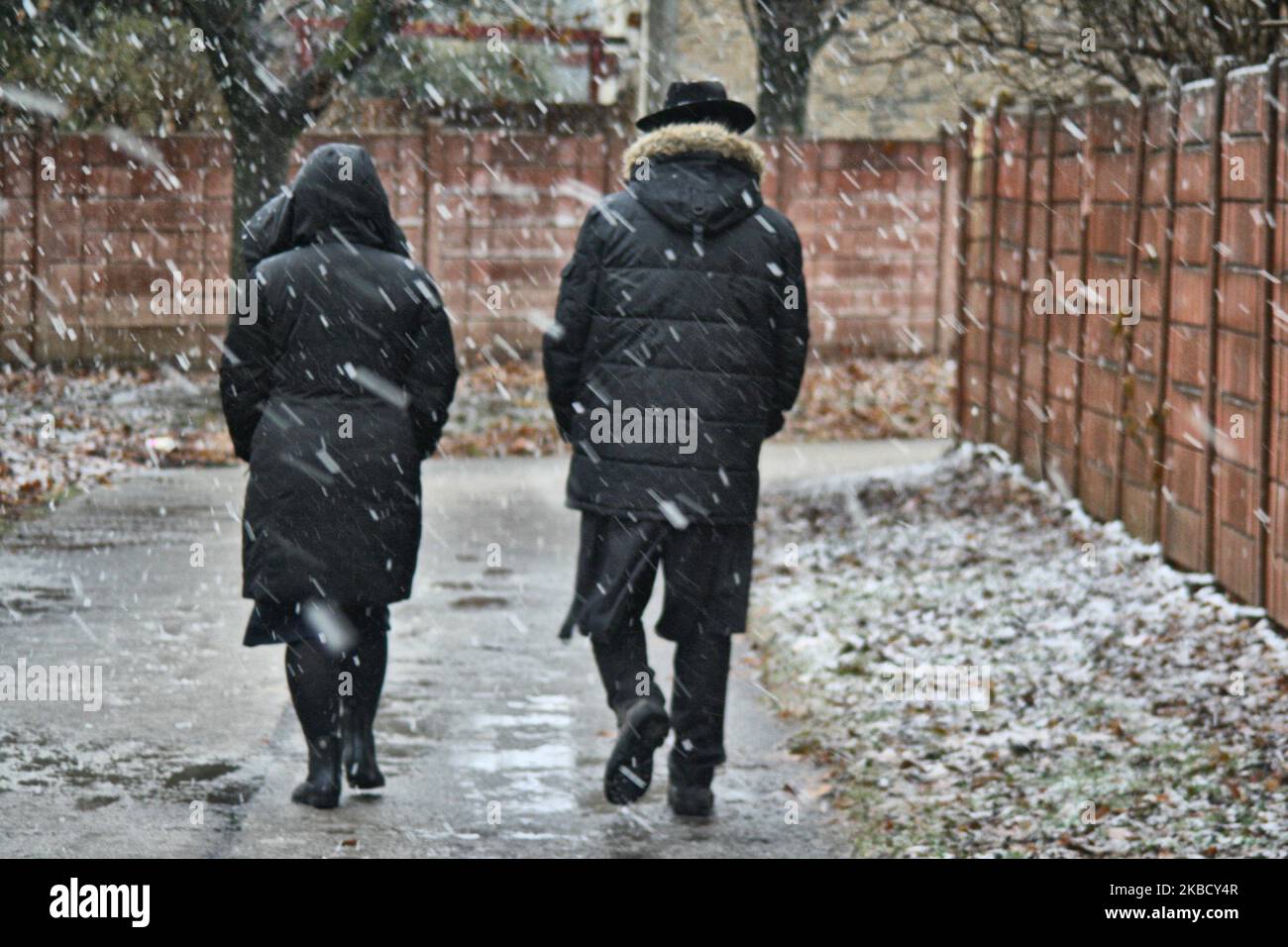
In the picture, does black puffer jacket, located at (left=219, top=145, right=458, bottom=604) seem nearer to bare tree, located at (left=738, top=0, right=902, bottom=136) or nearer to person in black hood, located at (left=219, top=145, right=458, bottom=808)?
person in black hood, located at (left=219, top=145, right=458, bottom=808)

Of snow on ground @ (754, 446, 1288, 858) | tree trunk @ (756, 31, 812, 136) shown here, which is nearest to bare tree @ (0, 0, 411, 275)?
snow on ground @ (754, 446, 1288, 858)

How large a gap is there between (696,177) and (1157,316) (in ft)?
14.5

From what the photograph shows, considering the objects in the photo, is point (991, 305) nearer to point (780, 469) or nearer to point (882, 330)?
point (780, 469)

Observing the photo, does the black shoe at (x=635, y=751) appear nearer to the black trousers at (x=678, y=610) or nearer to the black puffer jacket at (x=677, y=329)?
the black trousers at (x=678, y=610)

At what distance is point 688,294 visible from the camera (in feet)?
18.9

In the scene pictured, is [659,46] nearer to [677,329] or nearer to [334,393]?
[677,329]

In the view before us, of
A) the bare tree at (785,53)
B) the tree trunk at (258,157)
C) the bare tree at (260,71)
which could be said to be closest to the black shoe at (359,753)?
the bare tree at (260,71)

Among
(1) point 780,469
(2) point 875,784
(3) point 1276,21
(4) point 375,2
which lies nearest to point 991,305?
(1) point 780,469

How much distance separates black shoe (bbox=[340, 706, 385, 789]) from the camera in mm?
5977

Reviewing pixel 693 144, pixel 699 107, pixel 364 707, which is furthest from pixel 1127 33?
pixel 364 707

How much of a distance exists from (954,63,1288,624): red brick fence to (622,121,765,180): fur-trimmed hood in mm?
2896

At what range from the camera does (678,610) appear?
592 cm

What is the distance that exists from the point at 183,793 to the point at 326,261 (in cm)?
166

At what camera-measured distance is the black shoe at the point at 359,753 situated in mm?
5977
